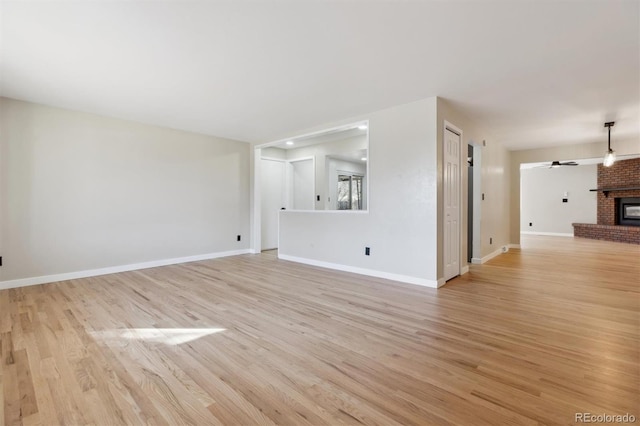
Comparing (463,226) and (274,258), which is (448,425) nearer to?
(463,226)

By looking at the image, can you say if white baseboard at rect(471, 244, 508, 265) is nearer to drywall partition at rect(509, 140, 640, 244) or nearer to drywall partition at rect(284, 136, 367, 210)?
drywall partition at rect(509, 140, 640, 244)

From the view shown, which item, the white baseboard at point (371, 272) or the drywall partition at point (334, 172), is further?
the drywall partition at point (334, 172)

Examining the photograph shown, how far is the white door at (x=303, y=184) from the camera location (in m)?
6.93

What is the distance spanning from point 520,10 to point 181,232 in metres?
5.36

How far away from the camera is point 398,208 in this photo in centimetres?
384

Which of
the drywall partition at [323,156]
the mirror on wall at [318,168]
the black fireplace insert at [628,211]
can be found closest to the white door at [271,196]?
the mirror on wall at [318,168]

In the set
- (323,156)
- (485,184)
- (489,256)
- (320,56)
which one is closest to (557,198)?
(489,256)

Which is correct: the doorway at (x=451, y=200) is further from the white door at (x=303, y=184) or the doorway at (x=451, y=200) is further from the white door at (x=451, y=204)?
the white door at (x=303, y=184)

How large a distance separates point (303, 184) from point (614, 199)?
9.10m

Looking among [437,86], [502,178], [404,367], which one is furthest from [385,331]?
[502,178]

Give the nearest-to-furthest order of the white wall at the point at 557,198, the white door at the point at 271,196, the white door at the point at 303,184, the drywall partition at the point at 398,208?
the drywall partition at the point at 398,208, the white door at the point at 271,196, the white door at the point at 303,184, the white wall at the point at 557,198

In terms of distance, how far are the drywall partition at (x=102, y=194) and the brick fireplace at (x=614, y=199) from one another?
10.3m

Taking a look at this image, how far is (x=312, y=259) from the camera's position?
5.06 m

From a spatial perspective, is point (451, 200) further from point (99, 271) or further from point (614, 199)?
point (614, 199)
